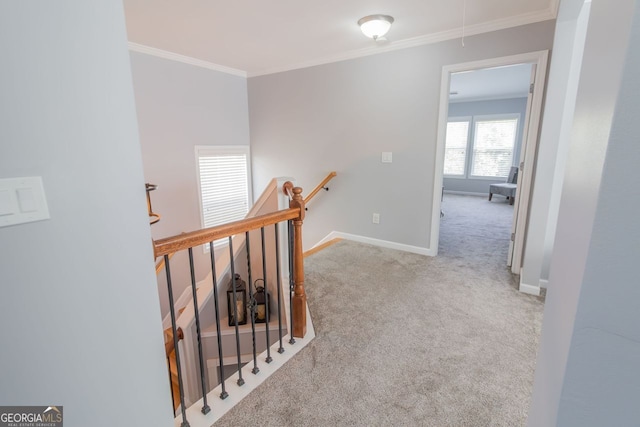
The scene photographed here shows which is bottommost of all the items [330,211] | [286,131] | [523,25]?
[330,211]

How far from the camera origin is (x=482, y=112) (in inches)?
287

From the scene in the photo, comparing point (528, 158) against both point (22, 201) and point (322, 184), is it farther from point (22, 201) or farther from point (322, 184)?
point (22, 201)

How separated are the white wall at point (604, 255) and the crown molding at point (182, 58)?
12.8 ft

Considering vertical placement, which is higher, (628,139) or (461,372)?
(628,139)

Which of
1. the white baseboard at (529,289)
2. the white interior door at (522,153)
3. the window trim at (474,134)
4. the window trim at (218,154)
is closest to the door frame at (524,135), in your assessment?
the white interior door at (522,153)

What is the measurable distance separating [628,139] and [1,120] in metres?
1.29

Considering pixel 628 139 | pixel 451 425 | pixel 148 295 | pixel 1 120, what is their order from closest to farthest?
pixel 628 139 < pixel 1 120 < pixel 148 295 < pixel 451 425

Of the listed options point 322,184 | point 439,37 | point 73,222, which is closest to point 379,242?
point 322,184

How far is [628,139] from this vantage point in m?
0.46

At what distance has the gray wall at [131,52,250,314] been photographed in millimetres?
3447

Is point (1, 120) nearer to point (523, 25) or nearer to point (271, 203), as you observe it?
point (271, 203)

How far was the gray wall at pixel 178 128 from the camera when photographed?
3.45 metres

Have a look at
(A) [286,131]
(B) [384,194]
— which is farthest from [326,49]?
(B) [384,194]

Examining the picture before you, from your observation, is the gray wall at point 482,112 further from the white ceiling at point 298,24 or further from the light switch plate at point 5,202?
the light switch plate at point 5,202
